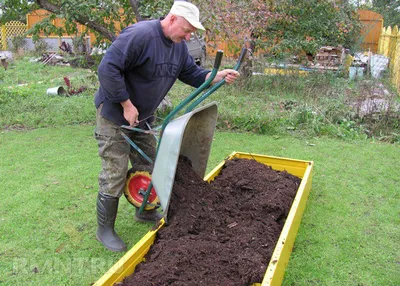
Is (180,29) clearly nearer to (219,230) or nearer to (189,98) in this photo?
(189,98)

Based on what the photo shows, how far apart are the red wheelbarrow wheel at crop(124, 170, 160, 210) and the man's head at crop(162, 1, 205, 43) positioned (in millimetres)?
1155

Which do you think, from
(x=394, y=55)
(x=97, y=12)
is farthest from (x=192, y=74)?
(x=394, y=55)

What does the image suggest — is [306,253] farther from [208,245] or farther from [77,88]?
[77,88]

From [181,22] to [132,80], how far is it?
58cm

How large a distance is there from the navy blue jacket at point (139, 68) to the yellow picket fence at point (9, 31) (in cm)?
1878

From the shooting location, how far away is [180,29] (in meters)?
2.76

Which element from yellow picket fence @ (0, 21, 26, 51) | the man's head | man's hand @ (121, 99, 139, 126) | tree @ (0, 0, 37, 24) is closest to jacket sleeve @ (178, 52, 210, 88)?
the man's head

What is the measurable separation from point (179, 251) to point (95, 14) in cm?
465

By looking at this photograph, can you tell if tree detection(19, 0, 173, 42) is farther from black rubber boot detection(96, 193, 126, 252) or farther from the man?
black rubber boot detection(96, 193, 126, 252)

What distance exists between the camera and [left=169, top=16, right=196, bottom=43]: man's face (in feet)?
8.96

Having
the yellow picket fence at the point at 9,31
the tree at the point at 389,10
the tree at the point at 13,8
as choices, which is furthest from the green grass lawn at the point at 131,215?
the tree at the point at 389,10

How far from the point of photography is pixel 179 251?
8.48 ft

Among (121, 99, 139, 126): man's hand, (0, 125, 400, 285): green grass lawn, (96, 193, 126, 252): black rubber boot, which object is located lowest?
(0, 125, 400, 285): green grass lawn

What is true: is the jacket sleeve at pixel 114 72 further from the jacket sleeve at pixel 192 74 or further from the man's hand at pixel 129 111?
the jacket sleeve at pixel 192 74
